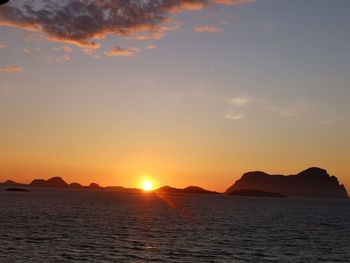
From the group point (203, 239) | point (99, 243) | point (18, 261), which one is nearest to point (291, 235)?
point (203, 239)

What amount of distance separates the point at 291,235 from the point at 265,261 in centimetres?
3962

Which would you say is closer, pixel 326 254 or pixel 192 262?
pixel 192 262

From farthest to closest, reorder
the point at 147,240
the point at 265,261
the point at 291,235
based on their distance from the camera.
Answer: the point at 291,235, the point at 147,240, the point at 265,261

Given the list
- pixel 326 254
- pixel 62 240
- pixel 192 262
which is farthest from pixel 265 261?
pixel 62 240

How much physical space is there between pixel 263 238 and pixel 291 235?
1290 centimetres

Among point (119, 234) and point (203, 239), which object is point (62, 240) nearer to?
point (119, 234)

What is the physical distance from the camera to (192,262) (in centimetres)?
5744

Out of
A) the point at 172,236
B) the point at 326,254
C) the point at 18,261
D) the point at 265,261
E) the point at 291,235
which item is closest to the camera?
the point at 18,261

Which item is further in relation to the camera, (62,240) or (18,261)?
(62,240)

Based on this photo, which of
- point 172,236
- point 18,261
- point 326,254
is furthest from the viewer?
point 172,236

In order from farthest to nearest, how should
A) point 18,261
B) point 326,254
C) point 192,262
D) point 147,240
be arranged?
1. point 147,240
2. point 326,254
3. point 192,262
4. point 18,261

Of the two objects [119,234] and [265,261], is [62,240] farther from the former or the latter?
[265,261]

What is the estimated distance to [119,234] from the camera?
87062 millimetres

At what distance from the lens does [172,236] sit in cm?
8600
